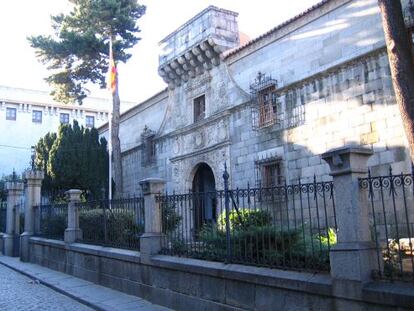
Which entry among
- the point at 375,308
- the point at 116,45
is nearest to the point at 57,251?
the point at 375,308

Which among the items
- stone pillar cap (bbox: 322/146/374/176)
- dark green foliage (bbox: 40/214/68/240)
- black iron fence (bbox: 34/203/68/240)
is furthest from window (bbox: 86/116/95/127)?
stone pillar cap (bbox: 322/146/374/176)

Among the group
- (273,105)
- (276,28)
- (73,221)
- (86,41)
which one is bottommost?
(73,221)

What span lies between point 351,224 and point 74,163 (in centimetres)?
2168

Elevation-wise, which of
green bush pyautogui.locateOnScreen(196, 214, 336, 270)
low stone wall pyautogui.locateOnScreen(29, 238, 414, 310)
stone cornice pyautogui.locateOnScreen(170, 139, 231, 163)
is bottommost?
low stone wall pyautogui.locateOnScreen(29, 238, 414, 310)

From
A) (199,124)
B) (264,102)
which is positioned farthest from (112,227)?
(199,124)

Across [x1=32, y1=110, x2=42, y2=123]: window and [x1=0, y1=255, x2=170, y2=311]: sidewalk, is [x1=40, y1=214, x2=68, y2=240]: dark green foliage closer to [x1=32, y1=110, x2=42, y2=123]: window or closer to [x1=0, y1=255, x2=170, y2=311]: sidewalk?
[x1=0, y1=255, x2=170, y2=311]: sidewalk

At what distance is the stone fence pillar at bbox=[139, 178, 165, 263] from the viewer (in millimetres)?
9133

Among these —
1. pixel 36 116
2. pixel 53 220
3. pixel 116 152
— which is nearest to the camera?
pixel 53 220

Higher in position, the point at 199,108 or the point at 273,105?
the point at 199,108

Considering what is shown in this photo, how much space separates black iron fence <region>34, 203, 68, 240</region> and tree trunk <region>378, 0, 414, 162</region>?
34.5 feet

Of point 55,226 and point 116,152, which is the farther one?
point 116,152

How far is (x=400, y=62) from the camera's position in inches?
248

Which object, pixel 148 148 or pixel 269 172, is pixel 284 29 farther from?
pixel 148 148

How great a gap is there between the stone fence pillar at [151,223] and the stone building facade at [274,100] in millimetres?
5819
